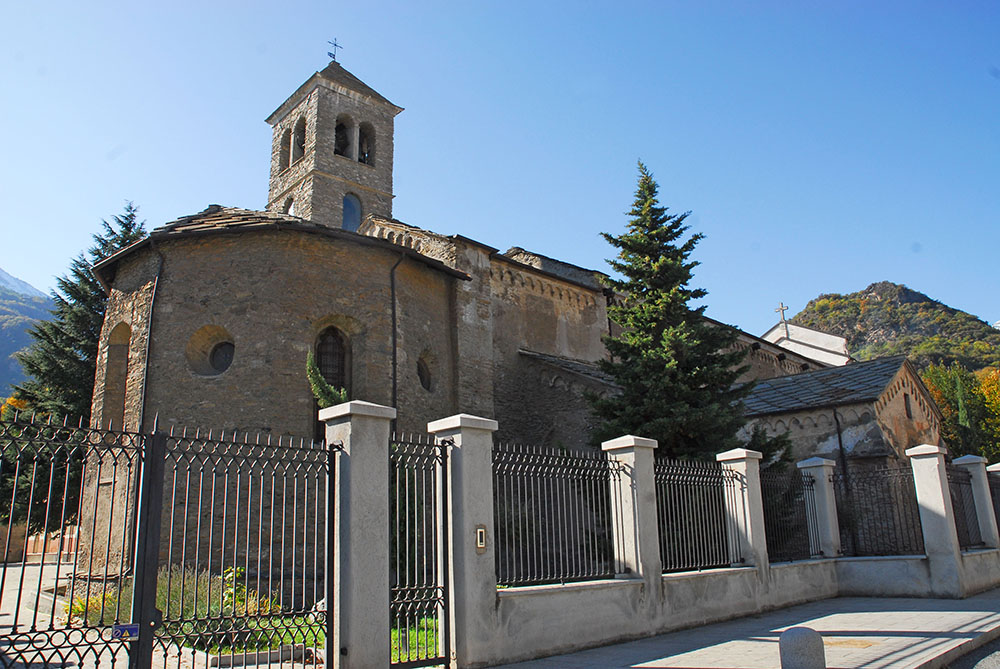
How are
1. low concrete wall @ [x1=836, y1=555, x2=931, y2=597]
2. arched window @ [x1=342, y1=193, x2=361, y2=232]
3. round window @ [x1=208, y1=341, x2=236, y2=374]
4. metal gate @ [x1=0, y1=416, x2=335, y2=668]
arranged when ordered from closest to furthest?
1. metal gate @ [x1=0, y1=416, x2=335, y2=668]
2. low concrete wall @ [x1=836, y1=555, x2=931, y2=597]
3. round window @ [x1=208, y1=341, x2=236, y2=374]
4. arched window @ [x1=342, y1=193, x2=361, y2=232]

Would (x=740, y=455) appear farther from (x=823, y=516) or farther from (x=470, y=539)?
(x=470, y=539)

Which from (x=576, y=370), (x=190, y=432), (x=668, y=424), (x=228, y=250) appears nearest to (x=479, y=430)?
(x=668, y=424)

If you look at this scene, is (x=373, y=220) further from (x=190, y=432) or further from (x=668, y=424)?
(x=668, y=424)

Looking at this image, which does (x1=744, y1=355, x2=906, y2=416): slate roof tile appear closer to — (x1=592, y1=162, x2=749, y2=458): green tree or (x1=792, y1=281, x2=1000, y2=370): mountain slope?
(x1=592, y1=162, x2=749, y2=458): green tree

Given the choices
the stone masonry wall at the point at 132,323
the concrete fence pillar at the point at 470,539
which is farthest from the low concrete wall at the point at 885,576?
the stone masonry wall at the point at 132,323

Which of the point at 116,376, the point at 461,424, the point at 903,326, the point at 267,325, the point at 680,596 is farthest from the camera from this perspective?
the point at 903,326

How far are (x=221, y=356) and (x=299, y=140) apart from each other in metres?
15.3

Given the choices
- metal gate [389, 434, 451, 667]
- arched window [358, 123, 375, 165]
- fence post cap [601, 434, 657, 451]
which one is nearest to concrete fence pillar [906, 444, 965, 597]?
fence post cap [601, 434, 657, 451]

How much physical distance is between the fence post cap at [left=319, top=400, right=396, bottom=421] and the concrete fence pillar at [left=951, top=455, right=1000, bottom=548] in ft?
43.8

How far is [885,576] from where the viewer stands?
1239 cm

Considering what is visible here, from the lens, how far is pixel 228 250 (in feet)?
47.6

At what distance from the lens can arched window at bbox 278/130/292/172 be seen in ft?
91.6

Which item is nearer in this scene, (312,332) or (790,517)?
(790,517)

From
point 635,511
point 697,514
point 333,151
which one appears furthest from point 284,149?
point 635,511
